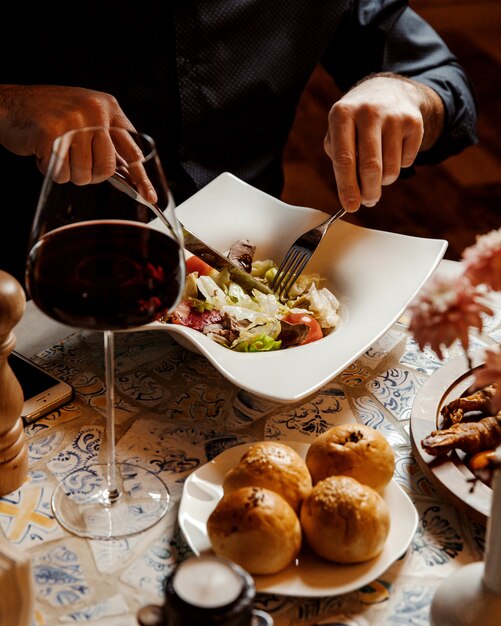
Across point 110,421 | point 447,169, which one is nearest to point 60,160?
point 110,421

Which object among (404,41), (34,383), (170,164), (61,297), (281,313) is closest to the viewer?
(61,297)

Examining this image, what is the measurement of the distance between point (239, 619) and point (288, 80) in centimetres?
155

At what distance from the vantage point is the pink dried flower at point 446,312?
688mm

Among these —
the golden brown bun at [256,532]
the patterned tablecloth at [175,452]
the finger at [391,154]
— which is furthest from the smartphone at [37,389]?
the finger at [391,154]

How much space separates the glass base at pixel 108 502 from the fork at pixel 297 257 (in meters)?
0.48

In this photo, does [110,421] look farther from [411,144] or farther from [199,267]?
[411,144]

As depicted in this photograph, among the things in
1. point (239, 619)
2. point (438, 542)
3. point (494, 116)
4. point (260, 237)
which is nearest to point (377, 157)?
point (260, 237)

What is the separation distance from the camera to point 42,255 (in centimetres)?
82

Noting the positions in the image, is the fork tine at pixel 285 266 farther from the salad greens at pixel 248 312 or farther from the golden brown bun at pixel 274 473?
the golden brown bun at pixel 274 473

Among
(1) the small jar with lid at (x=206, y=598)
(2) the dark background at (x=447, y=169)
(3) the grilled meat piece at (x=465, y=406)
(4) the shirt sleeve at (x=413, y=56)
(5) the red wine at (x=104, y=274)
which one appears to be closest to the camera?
Result: (1) the small jar with lid at (x=206, y=598)

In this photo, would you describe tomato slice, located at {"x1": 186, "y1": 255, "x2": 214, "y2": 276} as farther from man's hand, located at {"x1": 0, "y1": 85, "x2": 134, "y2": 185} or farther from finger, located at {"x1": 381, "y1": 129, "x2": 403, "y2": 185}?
finger, located at {"x1": 381, "y1": 129, "x2": 403, "y2": 185}

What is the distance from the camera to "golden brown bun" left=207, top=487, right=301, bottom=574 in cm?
81

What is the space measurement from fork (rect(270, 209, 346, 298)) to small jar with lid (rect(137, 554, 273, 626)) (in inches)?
29.2

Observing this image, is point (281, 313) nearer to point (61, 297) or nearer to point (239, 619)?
point (61, 297)
